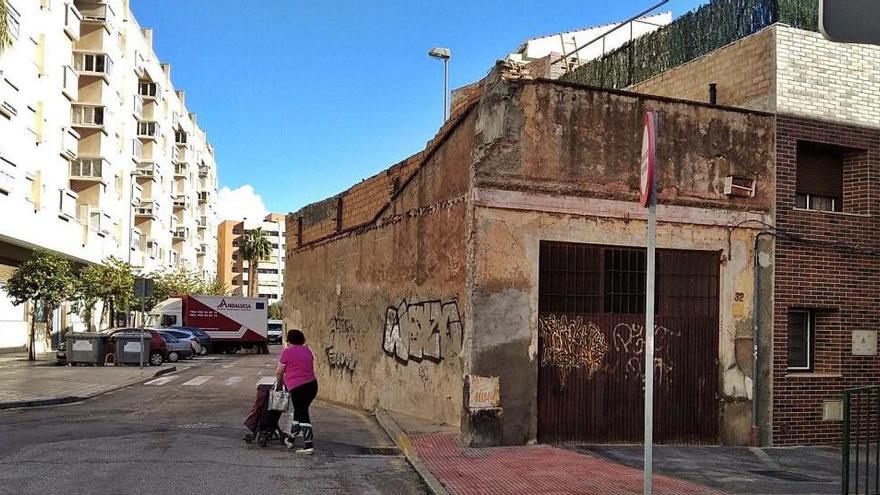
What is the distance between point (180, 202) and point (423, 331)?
239 ft

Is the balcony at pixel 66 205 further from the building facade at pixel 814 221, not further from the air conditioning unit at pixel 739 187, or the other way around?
the air conditioning unit at pixel 739 187

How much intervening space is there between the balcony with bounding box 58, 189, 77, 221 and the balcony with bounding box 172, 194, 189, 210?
3901 cm

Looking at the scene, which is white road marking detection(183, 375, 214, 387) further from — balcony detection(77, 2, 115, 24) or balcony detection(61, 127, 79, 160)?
balcony detection(77, 2, 115, 24)

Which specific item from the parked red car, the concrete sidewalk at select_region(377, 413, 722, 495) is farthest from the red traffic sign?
the parked red car

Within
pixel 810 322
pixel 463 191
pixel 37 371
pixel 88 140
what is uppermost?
pixel 88 140

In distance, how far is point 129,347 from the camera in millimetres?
29938

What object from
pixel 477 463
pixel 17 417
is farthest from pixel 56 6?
pixel 477 463

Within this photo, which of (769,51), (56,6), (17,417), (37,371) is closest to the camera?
(769,51)

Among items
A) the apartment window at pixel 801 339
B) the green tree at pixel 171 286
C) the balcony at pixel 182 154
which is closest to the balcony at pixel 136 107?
the green tree at pixel 171 286

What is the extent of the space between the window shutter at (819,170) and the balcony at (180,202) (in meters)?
73.6

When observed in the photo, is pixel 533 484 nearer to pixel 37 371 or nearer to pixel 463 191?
pixel 463 191

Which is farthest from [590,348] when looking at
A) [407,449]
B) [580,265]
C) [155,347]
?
[155,347]

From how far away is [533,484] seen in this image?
838 centimetres

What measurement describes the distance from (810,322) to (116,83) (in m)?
48.4
